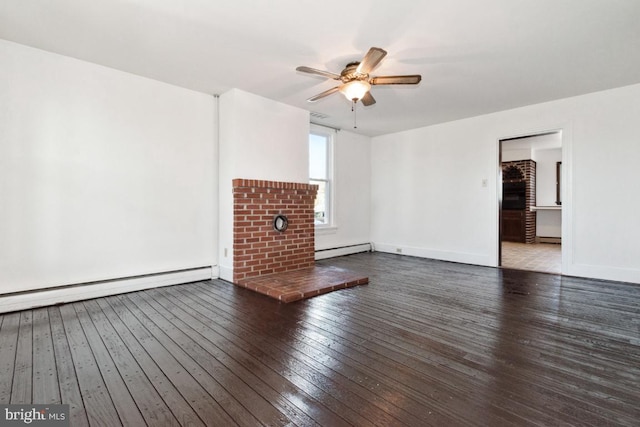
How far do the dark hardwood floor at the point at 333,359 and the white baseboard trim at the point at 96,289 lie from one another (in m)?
0.13

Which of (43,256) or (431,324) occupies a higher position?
(43,256)

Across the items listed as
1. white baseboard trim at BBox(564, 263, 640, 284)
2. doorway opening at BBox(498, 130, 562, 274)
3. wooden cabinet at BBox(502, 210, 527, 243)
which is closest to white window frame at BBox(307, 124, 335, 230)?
white baseboard trim at BBox(564, 263, 640, 284)

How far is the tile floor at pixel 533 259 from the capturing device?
4.64 m

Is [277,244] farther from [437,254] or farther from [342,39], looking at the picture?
[437,254]

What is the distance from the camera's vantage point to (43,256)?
113 inches

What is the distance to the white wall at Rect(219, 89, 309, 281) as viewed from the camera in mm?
3828

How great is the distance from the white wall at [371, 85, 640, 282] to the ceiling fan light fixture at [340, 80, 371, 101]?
9.71 feet

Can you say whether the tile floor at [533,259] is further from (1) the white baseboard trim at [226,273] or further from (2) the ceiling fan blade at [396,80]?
(1) the white baseboard trim at [226,273]

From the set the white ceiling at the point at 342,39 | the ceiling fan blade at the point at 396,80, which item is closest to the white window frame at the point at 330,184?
the white ceiling at the point at 342,39

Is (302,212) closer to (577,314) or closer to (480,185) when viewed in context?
(480,185)

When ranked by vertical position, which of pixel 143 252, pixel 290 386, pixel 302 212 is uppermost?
pixel 302 212

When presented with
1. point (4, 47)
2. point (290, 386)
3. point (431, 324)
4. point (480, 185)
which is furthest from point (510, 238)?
point (4, 47)

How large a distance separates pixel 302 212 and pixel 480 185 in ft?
9.74

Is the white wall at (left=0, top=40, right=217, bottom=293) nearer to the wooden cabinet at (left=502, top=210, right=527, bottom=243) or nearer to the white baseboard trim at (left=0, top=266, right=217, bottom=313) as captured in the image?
the white baseboard trim at (left=0, top=266, right=217, bottom=313)
